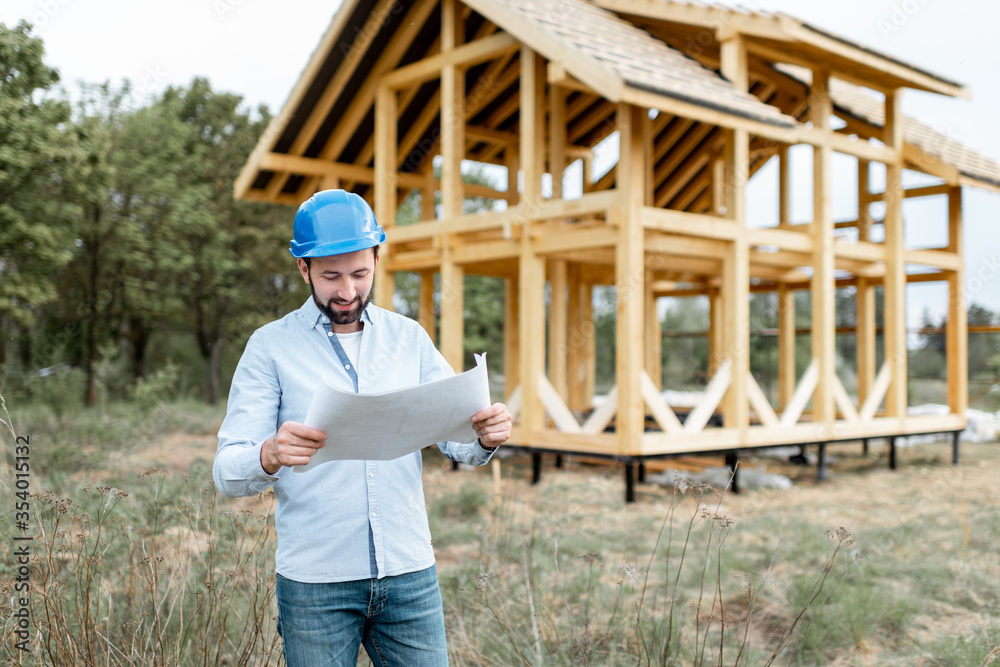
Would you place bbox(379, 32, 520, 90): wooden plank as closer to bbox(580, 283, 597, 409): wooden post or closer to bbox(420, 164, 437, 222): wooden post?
bbox(420, 164, 437, 222): wooden post

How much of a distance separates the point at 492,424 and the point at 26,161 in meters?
8.42

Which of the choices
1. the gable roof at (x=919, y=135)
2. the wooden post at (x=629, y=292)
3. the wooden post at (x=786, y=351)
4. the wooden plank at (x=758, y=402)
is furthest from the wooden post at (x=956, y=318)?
the wooden post at (x=629, y=292)

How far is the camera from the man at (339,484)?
196cm

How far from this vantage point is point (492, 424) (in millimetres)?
2020

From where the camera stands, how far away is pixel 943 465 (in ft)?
40.1

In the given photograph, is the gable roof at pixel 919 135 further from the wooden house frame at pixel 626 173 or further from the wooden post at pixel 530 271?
the wooden post at pixel 530 271

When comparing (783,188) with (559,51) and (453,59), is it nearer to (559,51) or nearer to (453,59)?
(453,59)

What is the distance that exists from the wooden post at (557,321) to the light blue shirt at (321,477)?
8.07m

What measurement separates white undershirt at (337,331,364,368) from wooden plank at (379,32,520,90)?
7.55 meters

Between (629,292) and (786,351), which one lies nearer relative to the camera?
(629,292)

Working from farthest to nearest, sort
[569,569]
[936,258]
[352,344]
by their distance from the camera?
1. [936,258]
2. [569,569]
3. [352,344]

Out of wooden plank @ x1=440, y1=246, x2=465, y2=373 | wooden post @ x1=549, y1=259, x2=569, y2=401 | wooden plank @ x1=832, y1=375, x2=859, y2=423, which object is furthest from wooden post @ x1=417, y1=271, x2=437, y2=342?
wooden plank @ x1=832, y1=375, x2=859, y2=423

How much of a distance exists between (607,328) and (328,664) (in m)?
31.4

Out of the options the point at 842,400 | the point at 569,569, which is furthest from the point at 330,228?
the point at 842,400
